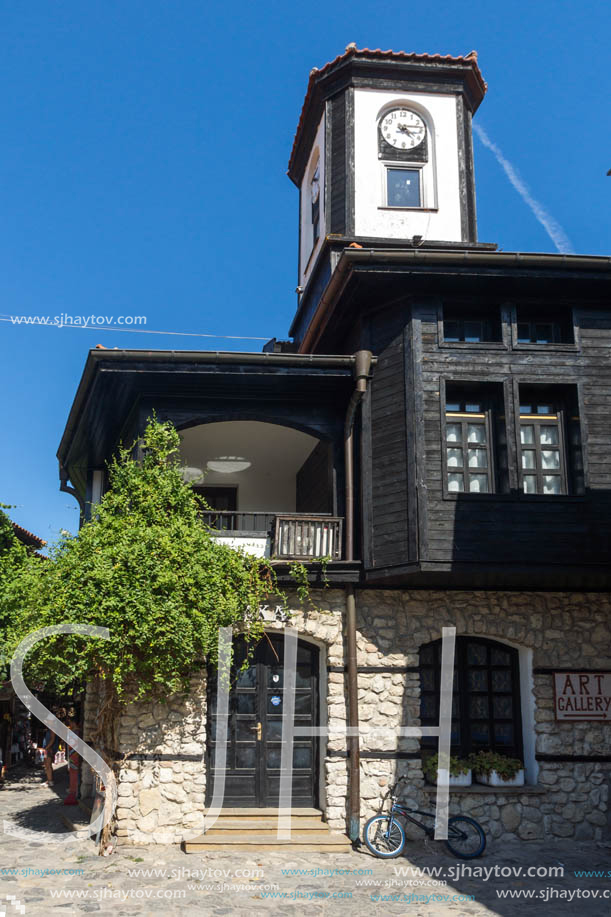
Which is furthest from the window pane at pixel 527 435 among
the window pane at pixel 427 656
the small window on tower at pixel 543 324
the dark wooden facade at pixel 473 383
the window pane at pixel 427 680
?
the window pane at pixel 427 680

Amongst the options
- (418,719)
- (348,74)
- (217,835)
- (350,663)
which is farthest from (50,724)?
(348,74)

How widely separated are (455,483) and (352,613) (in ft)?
7.36

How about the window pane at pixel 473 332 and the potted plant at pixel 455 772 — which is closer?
the potted plant at pixel 455 772

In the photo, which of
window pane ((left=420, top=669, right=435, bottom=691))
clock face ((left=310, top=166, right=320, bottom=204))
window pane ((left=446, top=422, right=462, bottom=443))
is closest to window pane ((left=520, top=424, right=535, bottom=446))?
window pane ((left=446, top=422, right=462, bottom=443))

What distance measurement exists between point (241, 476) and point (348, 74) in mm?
8508

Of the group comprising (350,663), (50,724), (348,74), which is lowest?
(50,724)

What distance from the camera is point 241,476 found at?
17.4 meters

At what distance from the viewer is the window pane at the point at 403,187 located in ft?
55.0

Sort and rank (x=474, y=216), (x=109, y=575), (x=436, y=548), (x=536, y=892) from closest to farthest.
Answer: (x=536, y=892)
(x=109, y=575)
(x=436, y=548)
(x=474, y=216)

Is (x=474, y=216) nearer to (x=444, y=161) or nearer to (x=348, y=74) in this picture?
(x=444, y=161)

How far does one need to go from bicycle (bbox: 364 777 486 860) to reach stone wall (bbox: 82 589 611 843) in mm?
496

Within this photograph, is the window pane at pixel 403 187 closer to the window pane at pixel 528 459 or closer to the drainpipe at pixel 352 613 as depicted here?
the drainpipe at pixel 352 613

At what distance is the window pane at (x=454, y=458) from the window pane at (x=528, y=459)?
890 millimetres

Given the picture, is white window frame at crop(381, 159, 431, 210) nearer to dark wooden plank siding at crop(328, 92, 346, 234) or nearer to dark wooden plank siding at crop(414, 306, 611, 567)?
dark wooden plank siding at crop(328, 92, 346, 234)
